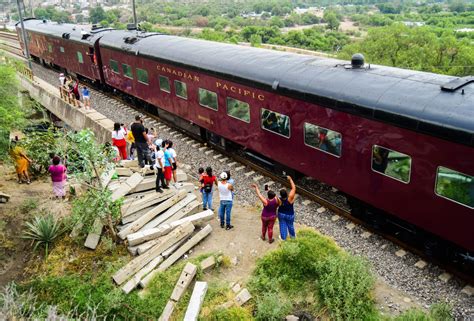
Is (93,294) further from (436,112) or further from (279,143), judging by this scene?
(436,112)

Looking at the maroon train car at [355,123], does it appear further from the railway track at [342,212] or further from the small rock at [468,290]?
the small rock at [468,290]

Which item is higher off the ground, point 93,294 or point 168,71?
point 168,71

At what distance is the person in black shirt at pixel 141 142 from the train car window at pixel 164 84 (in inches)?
170

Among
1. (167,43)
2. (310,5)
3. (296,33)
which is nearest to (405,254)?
(167,43)

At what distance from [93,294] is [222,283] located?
8.26 ft

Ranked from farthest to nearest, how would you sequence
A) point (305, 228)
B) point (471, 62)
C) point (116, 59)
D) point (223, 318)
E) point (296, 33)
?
1. point (296, 33)
2. point (471, 62)
3. point (116, 59)
4. point (305, 228)
5. point (223, 318)

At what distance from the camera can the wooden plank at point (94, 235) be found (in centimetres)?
981

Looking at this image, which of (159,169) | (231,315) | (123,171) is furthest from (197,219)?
(123,171)

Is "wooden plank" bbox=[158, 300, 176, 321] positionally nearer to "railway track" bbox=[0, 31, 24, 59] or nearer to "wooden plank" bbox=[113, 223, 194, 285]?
"wooden plank" bbox=[113, 223, 194, 285]

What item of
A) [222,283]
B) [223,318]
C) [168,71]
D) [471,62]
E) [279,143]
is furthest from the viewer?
[471,62]

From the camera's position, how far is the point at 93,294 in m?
8.46

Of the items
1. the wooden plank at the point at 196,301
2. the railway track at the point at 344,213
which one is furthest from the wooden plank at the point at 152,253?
the railway track at the point at 344,213

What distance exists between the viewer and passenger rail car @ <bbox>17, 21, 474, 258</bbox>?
25.3 feet

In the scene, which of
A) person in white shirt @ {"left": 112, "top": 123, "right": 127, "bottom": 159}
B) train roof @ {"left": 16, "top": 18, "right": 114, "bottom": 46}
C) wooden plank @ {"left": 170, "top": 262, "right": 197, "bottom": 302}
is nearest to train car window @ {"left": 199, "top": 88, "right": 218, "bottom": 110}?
person in white shirt @ {"left": 112, "top": 123, "right": 127, "bottom": 159}
